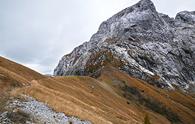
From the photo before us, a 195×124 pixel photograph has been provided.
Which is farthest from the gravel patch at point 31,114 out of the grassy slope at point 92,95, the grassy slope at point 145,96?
the grassy slope at point 145,96

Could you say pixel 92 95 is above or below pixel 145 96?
above

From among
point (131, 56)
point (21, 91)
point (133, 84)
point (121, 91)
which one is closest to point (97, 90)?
point (121, 91)

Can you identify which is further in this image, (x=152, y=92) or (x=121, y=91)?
(x=152, y=92)

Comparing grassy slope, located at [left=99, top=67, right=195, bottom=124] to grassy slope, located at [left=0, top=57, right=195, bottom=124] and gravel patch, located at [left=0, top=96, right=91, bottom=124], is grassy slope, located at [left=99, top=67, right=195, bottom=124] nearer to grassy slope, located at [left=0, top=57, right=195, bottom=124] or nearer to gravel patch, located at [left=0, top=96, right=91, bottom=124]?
grassy slope, located at [left=0, top=57, right=195, bottom=124]

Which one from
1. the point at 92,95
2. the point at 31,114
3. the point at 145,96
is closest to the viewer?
the point at 31,114

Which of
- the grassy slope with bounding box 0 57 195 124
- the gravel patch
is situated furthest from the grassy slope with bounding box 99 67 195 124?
the gravel patch

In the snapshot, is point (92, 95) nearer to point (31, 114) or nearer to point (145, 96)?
point (31, 114)

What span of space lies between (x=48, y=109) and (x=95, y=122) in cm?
831

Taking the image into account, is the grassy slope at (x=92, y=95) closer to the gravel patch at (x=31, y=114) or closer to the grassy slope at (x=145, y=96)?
the grassy slope at (x=145, y=96)

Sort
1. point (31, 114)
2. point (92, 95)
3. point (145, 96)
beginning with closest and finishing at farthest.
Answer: point (31, 114) < point (92, 95) < point (145, 96)

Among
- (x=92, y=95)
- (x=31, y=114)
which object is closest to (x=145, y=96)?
(x=92, y=95)

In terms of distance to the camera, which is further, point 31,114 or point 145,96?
point 145,96

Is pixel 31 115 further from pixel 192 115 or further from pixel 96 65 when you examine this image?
pixel 96 65

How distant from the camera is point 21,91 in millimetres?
47438
